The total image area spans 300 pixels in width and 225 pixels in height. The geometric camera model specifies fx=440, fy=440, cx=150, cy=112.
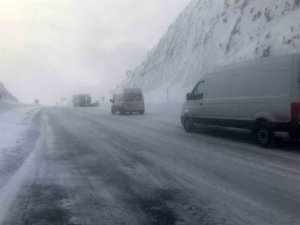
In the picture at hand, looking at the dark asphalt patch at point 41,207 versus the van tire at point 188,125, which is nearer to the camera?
the dark asphalt patch at point 41,207

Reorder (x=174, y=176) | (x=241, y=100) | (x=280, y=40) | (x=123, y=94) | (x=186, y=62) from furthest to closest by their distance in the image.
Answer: (x=186, y=62), (x=123, y=94), (x=280, y=40), (x=241, y=100), (x=174, y=176)

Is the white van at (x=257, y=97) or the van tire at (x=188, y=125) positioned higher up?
the white van at (x=257, y=97)

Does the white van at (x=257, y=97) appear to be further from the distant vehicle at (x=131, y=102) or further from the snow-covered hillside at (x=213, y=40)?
the distant vehicle at (x=131, y=102)

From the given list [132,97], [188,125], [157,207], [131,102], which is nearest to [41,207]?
[157,207]

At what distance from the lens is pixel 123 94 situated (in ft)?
107

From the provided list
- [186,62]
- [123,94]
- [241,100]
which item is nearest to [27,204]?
[241,100]

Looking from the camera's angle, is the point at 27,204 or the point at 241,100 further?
the point at 241,100

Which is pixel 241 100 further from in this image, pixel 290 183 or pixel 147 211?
pixel 147 211

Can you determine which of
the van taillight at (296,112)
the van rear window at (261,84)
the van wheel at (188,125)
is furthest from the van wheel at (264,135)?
the van wheel at (188,125)

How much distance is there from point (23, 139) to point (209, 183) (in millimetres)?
8759

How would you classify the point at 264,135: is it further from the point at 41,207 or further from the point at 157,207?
the point at 41,207

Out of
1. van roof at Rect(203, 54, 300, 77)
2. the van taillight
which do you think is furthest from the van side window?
the van taillight

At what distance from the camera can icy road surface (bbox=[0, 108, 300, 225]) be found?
5.77 meters

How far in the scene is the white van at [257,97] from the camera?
451 inches
